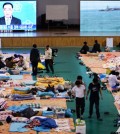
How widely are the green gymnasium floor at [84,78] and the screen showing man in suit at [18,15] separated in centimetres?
599

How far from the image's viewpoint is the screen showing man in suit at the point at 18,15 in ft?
122

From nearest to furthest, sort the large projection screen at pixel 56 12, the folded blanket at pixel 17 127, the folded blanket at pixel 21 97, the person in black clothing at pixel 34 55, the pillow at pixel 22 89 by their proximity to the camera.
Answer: the folded blanket at pixel 17 127 → the folded blanket at pixel 21 97 → the pillow at pixel 22 89 → the person in black clothing at pixel 34 55 → the large projection screen at pixel 56 12

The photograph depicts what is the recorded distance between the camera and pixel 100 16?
37938 millimetres

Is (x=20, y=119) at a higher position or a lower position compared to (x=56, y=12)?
lower

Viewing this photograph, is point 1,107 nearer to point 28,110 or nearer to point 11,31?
point 28,110

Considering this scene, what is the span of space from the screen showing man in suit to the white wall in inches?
109

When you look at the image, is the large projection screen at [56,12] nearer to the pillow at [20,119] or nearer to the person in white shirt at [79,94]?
the person in white shirt at [79,94]

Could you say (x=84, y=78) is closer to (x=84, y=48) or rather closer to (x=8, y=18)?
(x=84, y=48)

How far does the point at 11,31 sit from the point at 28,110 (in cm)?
2260

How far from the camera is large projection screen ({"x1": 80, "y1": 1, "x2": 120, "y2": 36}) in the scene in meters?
37.7

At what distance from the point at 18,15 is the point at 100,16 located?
254 inches

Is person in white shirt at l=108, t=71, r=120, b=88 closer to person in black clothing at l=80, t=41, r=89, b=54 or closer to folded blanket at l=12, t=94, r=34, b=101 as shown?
folded blanket at l=12, t=94, r=34, b=101

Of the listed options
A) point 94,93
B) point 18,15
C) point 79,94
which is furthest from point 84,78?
point 18,15

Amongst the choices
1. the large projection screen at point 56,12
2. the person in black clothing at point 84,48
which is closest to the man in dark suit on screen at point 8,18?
the large projection screen at point 56,12
